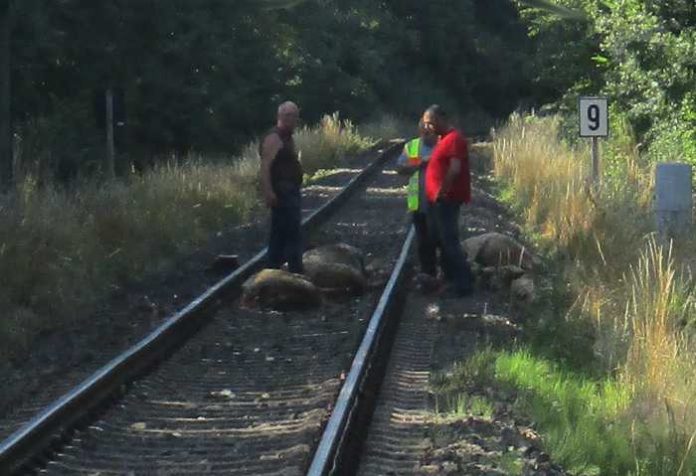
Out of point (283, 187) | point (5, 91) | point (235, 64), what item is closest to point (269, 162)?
point (283, 187)

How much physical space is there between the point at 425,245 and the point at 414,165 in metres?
0.89

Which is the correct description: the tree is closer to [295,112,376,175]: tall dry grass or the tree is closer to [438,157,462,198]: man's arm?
[295,112,376,175]: tall dry grass

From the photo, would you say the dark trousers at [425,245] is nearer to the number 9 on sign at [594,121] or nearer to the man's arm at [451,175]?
the man's arm at [451,175]

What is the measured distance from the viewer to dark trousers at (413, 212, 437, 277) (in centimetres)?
1531

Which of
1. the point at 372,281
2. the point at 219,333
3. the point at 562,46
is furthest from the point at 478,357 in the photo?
the point at 562,46

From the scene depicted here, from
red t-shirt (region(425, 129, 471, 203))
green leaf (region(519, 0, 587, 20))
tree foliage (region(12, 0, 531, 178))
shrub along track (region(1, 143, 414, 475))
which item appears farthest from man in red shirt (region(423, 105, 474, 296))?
green leaf (region(519, 0, 587, 20))

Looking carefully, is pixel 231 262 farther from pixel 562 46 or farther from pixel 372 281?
pixel 562 46

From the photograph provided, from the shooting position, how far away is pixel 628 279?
14266mm

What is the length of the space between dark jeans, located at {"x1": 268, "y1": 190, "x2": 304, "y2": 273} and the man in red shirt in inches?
55.3

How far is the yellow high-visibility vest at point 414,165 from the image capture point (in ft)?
49.1

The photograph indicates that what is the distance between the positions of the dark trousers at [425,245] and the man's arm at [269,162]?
152 cm

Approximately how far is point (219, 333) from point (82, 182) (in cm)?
1006

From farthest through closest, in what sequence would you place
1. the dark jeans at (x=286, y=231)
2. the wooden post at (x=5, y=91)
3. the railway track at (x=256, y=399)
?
1. the wooden post at (x=5, y=91)
2. the dark jeans at (x=286, y=231)
3. the railway track at (x=256, y=399)

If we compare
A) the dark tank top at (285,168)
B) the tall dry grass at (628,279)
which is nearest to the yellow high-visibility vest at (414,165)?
the dark tank top at (285,168)
